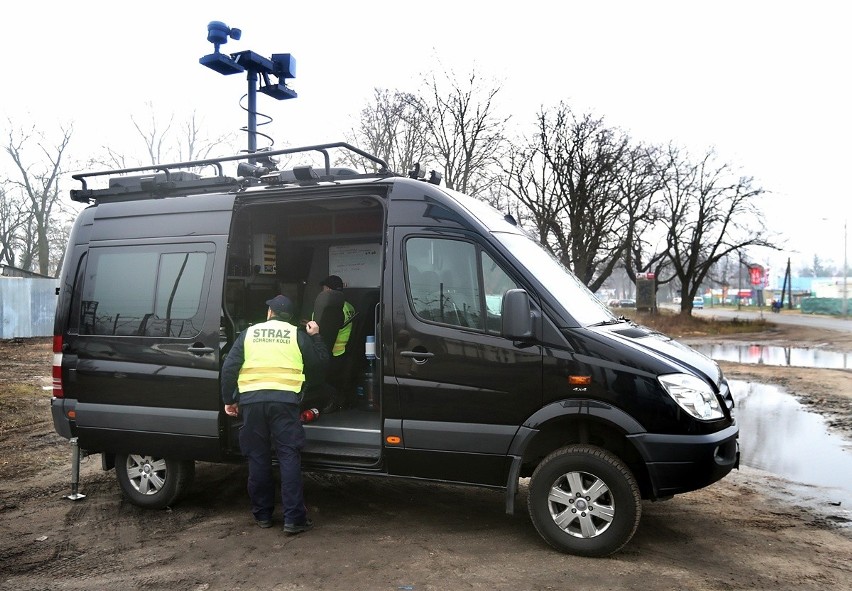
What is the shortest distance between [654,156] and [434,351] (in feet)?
124

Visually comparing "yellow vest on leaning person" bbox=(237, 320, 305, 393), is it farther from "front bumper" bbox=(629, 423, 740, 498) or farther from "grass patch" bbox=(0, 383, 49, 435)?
"grass patch" bbox=(0, 383, 49, 435)

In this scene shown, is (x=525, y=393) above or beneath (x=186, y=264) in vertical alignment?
beneath

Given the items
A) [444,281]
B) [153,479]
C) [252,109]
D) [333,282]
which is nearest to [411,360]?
[444,281]

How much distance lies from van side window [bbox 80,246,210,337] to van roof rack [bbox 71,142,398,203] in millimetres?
590

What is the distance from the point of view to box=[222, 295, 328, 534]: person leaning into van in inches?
208

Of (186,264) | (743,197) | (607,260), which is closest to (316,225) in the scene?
(186,264)

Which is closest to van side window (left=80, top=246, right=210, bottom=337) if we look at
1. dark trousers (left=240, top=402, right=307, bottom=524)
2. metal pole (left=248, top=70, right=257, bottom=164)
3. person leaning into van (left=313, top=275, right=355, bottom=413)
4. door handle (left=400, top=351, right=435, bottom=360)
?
dark trousers (left=240, top=402, right=307, bottom=524)

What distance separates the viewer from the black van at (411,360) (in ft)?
15.2

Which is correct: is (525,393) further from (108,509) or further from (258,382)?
(108,509)

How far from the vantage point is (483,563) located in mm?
4652

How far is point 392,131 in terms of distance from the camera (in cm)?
2936

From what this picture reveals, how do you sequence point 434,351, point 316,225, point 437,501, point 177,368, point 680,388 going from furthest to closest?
point 316,225 < point 437,501 < point 177,368 < point 434,351 < point 680,388

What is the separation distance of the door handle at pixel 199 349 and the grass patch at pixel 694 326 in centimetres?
2945

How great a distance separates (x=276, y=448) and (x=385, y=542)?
1.10 metres
